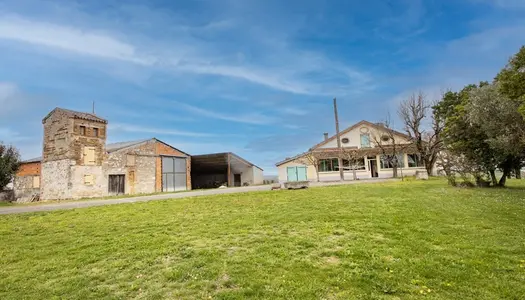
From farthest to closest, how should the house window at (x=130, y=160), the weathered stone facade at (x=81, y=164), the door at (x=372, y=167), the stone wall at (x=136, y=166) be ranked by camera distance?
1. the door at (x=372, y=167)
2. the house window at (x=130, y=160)
3. the stone wall at (x=136, y=166)
4. the weathered stone facade at (x=81, y=164)

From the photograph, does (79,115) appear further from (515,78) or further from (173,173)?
(515,78)

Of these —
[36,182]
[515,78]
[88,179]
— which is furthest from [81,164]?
[515,78]

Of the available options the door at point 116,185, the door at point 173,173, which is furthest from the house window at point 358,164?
the door at point 116,185

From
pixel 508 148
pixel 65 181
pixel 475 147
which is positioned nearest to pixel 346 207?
pixel 508 148

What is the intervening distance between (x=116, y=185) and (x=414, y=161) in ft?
118

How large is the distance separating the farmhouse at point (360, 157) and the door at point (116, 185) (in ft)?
66.8

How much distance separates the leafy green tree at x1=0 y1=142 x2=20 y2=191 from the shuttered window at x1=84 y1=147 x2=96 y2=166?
24.3ft

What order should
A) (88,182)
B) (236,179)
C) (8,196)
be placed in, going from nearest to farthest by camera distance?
(88,182), (8,196), (236,179)

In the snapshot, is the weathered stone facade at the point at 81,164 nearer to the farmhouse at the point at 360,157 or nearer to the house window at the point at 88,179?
the house window at the point at 88,179

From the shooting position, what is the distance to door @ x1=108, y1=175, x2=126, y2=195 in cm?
3450

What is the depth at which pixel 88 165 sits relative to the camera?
33.1 metres

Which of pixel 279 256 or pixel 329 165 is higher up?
pixel 329 165

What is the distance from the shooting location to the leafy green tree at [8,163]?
3209cm

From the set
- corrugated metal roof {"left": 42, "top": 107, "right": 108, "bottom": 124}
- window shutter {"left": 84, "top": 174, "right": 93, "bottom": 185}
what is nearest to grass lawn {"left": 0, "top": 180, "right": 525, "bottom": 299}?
window shutter {"left": 84, "top": 174, "right": 93, "bottom": 185}
